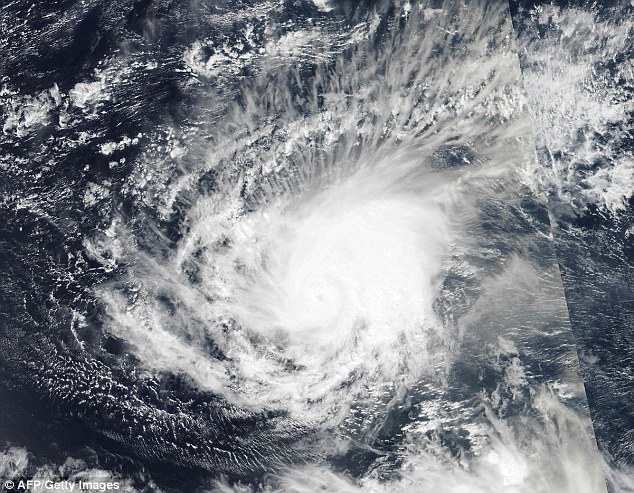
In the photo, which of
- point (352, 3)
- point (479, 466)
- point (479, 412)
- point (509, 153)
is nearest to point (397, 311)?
point (479, 412)

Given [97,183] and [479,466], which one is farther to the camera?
[97,183]

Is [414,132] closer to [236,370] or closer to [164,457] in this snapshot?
[236,370]

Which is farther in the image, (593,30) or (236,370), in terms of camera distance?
(593,30)

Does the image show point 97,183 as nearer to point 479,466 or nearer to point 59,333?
point 59,333

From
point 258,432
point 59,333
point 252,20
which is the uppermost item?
point 252,20

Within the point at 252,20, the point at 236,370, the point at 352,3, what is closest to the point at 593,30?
the point at 352,3

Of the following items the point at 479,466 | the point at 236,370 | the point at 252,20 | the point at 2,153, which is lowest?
the point at 479,466

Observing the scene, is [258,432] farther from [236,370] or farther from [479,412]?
[479,412]

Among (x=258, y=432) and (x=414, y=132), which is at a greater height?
(x=414, y=132)

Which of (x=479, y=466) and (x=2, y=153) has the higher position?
(x=2, y=153)
